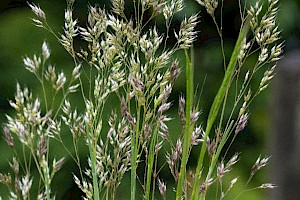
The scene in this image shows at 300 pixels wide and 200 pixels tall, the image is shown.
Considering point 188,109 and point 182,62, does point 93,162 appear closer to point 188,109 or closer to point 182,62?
point 188,109

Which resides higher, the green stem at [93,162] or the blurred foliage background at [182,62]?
the green stem at [93,162]

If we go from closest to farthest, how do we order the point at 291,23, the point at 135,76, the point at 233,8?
the point at 135,76 → the point at 291,23 → the point at 233,8

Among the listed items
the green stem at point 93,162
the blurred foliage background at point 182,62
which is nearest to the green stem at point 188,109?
the green stem at point 93,162

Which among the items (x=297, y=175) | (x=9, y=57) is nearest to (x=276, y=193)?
(x=297, y=175)

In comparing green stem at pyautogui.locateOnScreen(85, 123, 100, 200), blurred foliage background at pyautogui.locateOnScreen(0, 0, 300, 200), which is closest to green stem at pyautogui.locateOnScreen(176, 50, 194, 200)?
green stem at pyautogui.locateOnScreen(85, 123, 100, 200)

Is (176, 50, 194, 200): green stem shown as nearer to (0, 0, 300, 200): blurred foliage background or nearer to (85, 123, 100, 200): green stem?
(85, 123, 100, 200): green stem

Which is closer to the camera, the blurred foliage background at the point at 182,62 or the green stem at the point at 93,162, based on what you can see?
the green stem at the point at 93,162

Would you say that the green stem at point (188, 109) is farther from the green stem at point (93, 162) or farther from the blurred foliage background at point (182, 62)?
the blurred foliage background at point (182, 62)

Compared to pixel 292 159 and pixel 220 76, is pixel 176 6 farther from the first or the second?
pixel 220 76

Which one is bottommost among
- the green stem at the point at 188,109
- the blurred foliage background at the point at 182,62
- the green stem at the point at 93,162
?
the blurred foliage background at the point at 182,62
